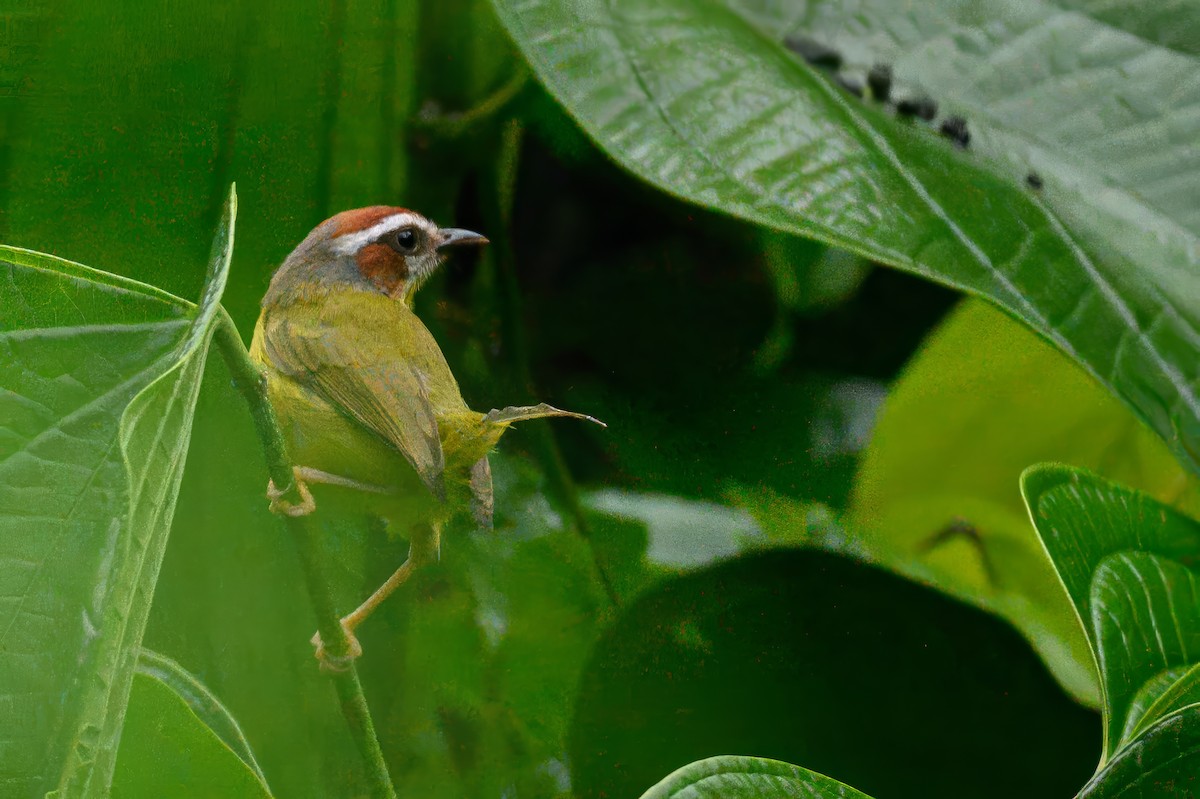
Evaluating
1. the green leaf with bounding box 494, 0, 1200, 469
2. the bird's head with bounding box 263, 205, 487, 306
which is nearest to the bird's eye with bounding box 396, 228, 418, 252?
the bird's head with bounding box 263, 205, 487, 306

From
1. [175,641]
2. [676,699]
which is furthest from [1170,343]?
[175,641]

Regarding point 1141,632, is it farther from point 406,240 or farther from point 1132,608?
point 406,240

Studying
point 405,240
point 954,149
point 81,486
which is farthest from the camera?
point 954,149

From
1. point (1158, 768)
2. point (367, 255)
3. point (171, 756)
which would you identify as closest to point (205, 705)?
point (171, 756)

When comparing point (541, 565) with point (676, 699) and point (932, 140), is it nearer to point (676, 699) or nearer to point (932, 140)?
point (676, 699)

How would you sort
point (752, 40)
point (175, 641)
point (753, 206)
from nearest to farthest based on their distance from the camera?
point (175, 641) < point (753, 206) < point (752, 40)

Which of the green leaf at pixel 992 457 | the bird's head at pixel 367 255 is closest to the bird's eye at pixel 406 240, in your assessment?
the bird's head at pixel 367 255
